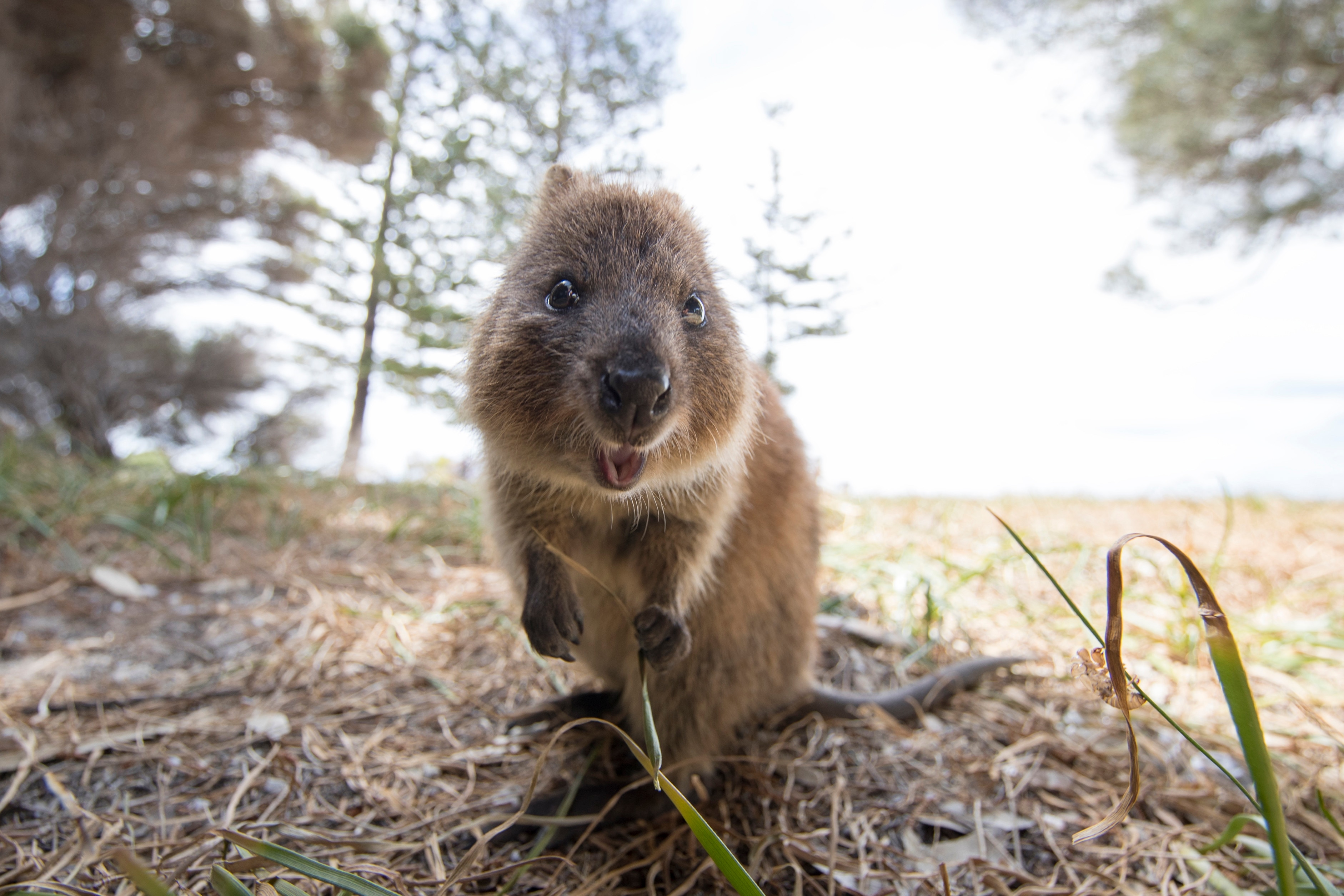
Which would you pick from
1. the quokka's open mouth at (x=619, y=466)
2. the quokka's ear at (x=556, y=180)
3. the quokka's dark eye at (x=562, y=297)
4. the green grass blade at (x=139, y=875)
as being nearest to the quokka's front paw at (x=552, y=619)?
the quokka's open mouth at (x=619, y=466)

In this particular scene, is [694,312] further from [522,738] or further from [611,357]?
[522,738]

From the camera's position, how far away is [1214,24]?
335 inches

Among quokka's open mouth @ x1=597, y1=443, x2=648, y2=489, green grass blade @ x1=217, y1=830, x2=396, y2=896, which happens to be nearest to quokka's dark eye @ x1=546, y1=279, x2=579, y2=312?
quokka's open mouth @ x1=597, y1=443, x2=648, y2=489

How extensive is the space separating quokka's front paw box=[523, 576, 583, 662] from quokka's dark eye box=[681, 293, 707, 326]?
94 centimetres

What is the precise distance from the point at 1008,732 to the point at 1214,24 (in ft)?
36.2

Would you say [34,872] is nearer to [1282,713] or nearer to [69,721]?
[69,721]

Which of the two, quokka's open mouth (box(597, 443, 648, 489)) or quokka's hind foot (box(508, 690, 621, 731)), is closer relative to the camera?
quokka's open mouth (box(597, 443, 648, 489))

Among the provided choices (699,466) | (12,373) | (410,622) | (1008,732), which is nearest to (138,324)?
(12,373)

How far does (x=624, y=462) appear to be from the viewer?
173 cm

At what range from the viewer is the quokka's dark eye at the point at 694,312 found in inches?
73.6

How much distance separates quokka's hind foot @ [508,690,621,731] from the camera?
2400 mm

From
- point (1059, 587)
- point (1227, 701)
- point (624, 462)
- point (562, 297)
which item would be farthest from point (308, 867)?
point (1227, 701)

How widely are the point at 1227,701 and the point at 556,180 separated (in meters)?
2.41

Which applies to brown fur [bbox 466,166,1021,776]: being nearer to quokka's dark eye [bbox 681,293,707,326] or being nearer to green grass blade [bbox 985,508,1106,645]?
quokka's dark eye [bbox 681,293,707,326]
